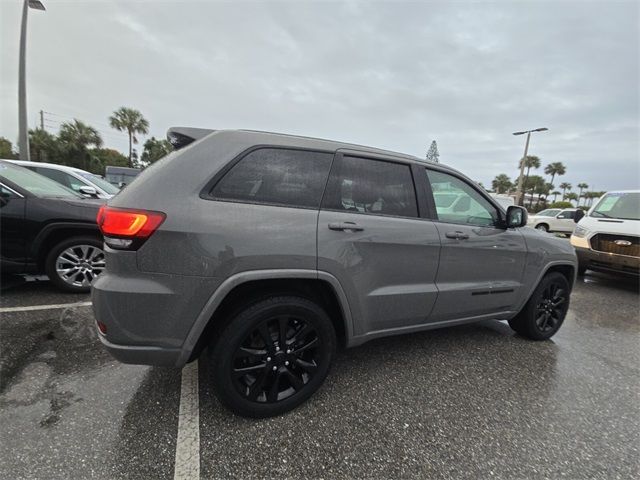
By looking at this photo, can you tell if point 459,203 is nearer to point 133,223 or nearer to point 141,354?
point 133,223

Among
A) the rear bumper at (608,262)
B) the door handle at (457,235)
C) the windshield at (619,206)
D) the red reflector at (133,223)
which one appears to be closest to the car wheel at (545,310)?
the door handle at (457,235)

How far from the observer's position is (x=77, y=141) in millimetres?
37625

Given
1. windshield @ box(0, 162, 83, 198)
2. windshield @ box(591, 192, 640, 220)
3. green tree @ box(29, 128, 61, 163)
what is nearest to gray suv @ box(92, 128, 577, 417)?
windshield @ box(0, 162, 83, 198)

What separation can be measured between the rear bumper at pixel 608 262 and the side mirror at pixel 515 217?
417 cm

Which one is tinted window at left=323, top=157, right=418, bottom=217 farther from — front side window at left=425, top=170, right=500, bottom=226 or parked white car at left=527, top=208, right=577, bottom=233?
parked white car at left=527, top=208, right=577, bottom=233

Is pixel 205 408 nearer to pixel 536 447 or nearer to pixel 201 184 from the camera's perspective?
pixel 201 184

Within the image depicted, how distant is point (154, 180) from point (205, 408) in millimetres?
1501

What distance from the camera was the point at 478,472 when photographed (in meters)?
1.75

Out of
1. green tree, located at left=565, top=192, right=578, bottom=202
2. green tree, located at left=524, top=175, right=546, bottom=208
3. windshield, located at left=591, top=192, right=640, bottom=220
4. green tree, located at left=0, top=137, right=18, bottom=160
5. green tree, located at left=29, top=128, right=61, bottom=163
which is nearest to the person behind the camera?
windshield, located at left=591, top=192, right=640, bottom=220

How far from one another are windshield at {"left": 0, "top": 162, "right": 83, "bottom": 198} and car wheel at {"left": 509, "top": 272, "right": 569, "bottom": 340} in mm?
5592

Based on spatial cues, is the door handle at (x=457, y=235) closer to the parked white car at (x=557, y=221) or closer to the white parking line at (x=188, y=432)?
the white parking line at (x=188, y=432)

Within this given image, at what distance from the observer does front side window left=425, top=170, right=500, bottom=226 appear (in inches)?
106

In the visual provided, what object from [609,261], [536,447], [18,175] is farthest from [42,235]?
[609,261]

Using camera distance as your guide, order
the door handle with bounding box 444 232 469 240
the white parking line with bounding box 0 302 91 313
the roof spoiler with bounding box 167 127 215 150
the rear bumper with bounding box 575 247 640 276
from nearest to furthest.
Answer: the roof spoiler with bounding box 167 127 215 150, the door handle with bounding box 444 232 469 240, the white parking line with bounding box 0 302 91 313, the rear bumper with bounding box 575 247 640 276
